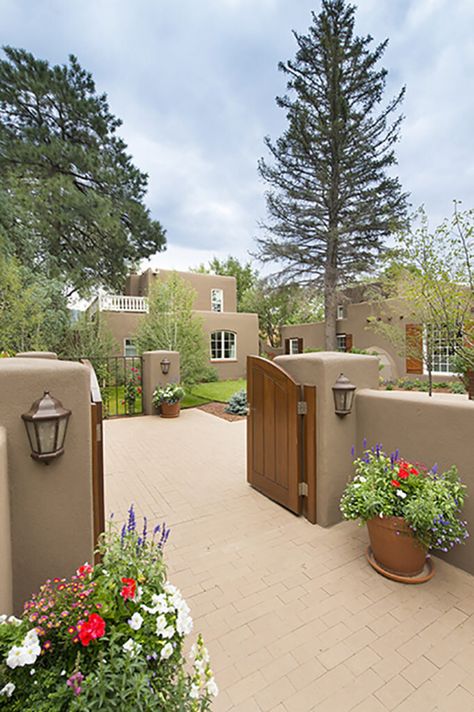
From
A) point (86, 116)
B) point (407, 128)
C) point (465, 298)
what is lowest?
point (465, 298)

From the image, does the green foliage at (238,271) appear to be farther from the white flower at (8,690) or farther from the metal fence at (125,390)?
the white flower at (8,690)

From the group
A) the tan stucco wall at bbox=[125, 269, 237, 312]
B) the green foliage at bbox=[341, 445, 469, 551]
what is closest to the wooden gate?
the green foliage at bbox=[341, 445, 469, 551]

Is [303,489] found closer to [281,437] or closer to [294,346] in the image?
A: [281,437]

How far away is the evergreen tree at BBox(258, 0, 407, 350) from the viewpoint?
14.8 meters

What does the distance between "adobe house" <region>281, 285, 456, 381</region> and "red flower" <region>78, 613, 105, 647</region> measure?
36.3ft

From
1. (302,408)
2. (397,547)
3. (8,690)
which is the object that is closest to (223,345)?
(302,408)

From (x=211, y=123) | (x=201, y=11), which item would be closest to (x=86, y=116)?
(x=211, y=123)

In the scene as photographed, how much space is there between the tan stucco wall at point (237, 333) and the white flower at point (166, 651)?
13.8 m

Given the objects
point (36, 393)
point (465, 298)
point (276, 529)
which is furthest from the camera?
point (465, 298)

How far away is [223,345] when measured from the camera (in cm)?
1566

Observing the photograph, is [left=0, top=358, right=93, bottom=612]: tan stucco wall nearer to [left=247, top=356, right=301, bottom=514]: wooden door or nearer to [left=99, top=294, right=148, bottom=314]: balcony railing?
[left=247, top=356, right=301, bottom=514]: wooden door

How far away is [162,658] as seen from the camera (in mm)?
1156

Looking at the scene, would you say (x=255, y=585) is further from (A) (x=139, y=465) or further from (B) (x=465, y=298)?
(B) (x=465, y=298)

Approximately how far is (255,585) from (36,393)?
6.94 feet
